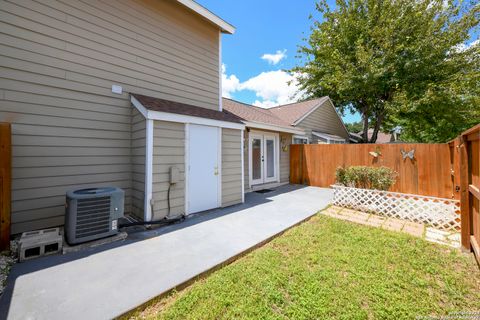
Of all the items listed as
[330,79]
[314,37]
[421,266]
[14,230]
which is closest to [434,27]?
[330,79]

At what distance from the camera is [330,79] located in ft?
45.2

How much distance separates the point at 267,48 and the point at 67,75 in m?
13.4

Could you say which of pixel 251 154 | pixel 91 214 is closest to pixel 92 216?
pixel 91 214

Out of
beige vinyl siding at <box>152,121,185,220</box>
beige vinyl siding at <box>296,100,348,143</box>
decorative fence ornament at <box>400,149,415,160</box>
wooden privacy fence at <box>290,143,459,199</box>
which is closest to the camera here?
beige vinyl siding at <box>152,121,185,220</box>

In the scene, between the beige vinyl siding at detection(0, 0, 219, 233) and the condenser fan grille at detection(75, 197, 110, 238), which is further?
the beige vinyl siding at detection(0, 0, 219, 233)

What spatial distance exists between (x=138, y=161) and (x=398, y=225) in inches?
235

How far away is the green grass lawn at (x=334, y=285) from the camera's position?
79.6 inches

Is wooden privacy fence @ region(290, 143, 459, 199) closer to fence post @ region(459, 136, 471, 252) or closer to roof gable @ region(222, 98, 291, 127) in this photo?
roof gable @ region(222, 98, 291, 127)

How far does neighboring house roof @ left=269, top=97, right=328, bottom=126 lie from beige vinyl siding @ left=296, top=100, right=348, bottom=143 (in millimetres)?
271

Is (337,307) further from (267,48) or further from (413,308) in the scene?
(267,48)

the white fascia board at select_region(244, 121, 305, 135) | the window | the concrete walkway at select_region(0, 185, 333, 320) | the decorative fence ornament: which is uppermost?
the white fascia board at select_region(244, 121, 305, 135)

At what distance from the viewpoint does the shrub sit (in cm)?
560

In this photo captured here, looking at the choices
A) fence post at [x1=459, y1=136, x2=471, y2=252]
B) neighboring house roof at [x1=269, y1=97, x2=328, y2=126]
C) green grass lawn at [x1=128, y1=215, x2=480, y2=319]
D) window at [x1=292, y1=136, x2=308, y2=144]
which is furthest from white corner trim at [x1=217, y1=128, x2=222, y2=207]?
neighboring house roof at [x1=269, y1=97, x2=328, y2=126]

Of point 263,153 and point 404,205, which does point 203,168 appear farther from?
point 404,205
